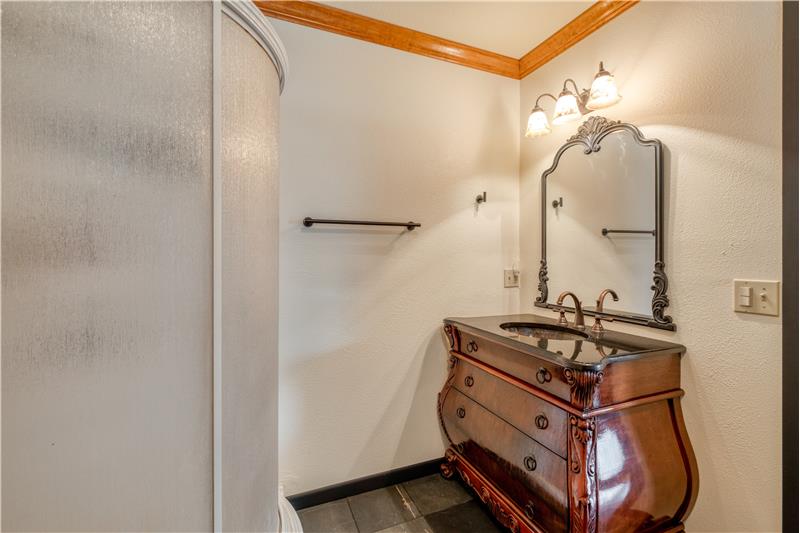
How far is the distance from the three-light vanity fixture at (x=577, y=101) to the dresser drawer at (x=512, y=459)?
146 cm

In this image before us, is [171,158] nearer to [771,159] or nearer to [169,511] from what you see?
[169,511]

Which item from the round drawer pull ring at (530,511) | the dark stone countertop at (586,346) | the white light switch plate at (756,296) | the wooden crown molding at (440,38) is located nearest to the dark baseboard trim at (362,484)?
the round drawer pull ring at (530,511)

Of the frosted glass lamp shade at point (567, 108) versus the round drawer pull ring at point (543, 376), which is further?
the frosted glass lamp shade at point (567, 108)

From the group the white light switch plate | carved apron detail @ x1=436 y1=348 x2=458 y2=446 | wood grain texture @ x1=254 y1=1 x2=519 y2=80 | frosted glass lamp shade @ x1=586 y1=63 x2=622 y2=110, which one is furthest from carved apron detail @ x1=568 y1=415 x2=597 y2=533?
wood grain texture @ x1=254 y1=1 x2=519 y2=80

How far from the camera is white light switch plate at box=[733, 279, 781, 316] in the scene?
1.08m

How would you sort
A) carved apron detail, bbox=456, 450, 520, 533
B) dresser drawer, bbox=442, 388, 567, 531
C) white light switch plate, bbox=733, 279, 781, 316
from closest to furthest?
white light switch plate, bbox=733, 279, 781, 316
dresser drawer, bbox=442, 388, 567, 531
carved apron detail, bbox=456, 450, 520, 533

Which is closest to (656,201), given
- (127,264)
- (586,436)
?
(586,436)

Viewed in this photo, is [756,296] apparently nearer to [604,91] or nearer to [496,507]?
[604,91]

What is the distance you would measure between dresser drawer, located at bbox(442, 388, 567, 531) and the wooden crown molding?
1894 millimetres

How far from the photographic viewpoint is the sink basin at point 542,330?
164 cm

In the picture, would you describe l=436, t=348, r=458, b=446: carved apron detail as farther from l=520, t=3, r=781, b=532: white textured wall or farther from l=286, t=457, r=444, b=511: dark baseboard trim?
l=520, t=3, r=781, b=532: white textured wall

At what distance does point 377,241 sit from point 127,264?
1232 millimetres

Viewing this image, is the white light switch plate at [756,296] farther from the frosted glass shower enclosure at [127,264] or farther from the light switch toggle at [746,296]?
the frosted glass shower enclosure at [127,264]

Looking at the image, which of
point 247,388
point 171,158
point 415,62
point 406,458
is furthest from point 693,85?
point 406,458
